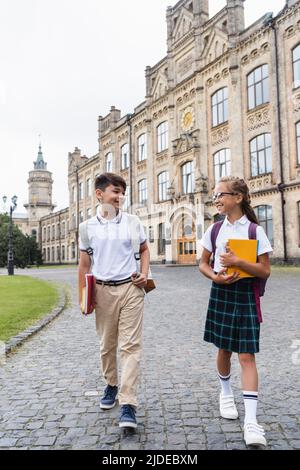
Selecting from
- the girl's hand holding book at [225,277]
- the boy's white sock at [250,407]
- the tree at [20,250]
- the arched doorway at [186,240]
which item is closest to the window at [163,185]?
the arched doorway at [186,240]

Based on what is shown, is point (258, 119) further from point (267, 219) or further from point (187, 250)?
point (187, 250)

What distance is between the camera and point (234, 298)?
3.36 meters

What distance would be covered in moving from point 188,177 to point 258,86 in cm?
897

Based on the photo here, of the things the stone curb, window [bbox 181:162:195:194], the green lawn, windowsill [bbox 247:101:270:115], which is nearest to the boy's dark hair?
the stone curb

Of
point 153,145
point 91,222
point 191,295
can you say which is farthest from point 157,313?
point 153,145

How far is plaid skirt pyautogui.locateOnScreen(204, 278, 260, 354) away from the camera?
3266 millimetres

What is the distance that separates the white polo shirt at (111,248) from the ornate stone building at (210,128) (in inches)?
868

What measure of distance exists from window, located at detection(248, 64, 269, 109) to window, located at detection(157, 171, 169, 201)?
10463mm

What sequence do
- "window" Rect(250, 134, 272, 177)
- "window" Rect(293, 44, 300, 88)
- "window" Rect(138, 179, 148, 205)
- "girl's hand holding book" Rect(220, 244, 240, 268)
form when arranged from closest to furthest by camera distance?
"girl's hand holding book" Rect(220, 244, 240, 268)
"window" Rect(293, 44, 300, 88)
"window" Rect(250, 134, 272, 177)
"window" Rect(138, 179, 148, 205)

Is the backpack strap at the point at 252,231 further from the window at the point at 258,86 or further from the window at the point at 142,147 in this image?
the window at the point at 142,147

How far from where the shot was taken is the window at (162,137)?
36.7 m

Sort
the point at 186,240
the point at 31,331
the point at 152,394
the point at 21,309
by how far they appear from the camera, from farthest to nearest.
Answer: the point at 186,240 < the point at 21,309 < the point at 31,331 < the point at 152,394

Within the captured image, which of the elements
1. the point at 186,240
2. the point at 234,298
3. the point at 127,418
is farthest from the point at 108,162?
→ the point at 127,418

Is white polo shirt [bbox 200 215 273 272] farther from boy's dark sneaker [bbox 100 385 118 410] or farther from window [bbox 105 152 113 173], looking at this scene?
window [bbox 105 152 113 173]
